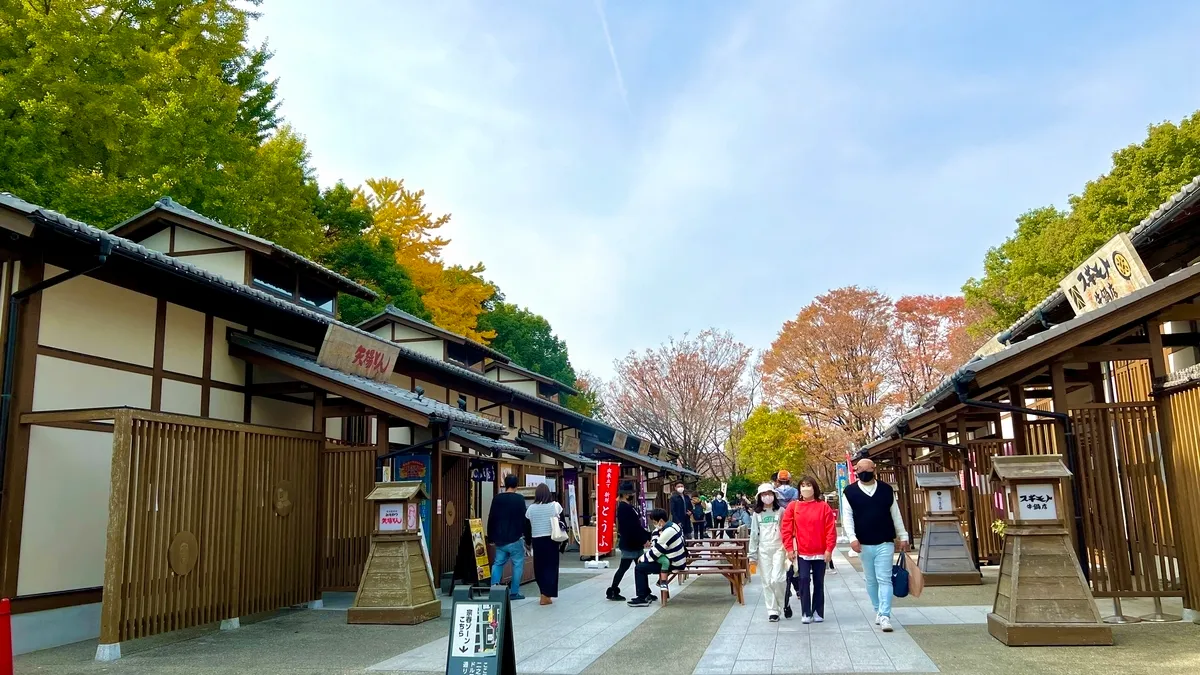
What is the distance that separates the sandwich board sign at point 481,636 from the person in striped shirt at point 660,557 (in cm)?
557

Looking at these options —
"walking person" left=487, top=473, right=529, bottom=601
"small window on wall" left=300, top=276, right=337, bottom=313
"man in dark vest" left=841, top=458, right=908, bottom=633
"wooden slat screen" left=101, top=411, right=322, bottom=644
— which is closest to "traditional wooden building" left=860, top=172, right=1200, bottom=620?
"man in dark vest" left=841, top=458, right=908, bottom=633

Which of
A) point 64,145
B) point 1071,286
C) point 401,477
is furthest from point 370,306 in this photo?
point 1071,286

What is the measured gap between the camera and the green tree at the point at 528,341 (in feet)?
131

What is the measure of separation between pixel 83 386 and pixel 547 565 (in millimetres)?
6204

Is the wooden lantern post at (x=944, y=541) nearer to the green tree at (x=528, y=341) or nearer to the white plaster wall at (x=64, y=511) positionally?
the white plaster wall at (x=64, y=511)

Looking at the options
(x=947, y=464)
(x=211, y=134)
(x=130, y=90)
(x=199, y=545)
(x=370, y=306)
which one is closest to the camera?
(x=199, y=545)

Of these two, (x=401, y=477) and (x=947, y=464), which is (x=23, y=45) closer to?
(x=401, y=477)

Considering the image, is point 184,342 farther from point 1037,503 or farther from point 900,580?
point 1037,503

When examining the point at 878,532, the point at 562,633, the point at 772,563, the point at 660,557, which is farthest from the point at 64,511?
the point at 878,532

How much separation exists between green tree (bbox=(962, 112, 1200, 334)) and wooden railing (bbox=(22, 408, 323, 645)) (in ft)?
58.4

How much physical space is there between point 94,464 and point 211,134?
10662mm

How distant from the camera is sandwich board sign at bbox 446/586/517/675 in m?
5.21

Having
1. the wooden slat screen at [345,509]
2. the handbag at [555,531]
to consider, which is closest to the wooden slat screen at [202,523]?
the wooden slat screen at [345,509]

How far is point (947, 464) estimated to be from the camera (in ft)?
46.8
